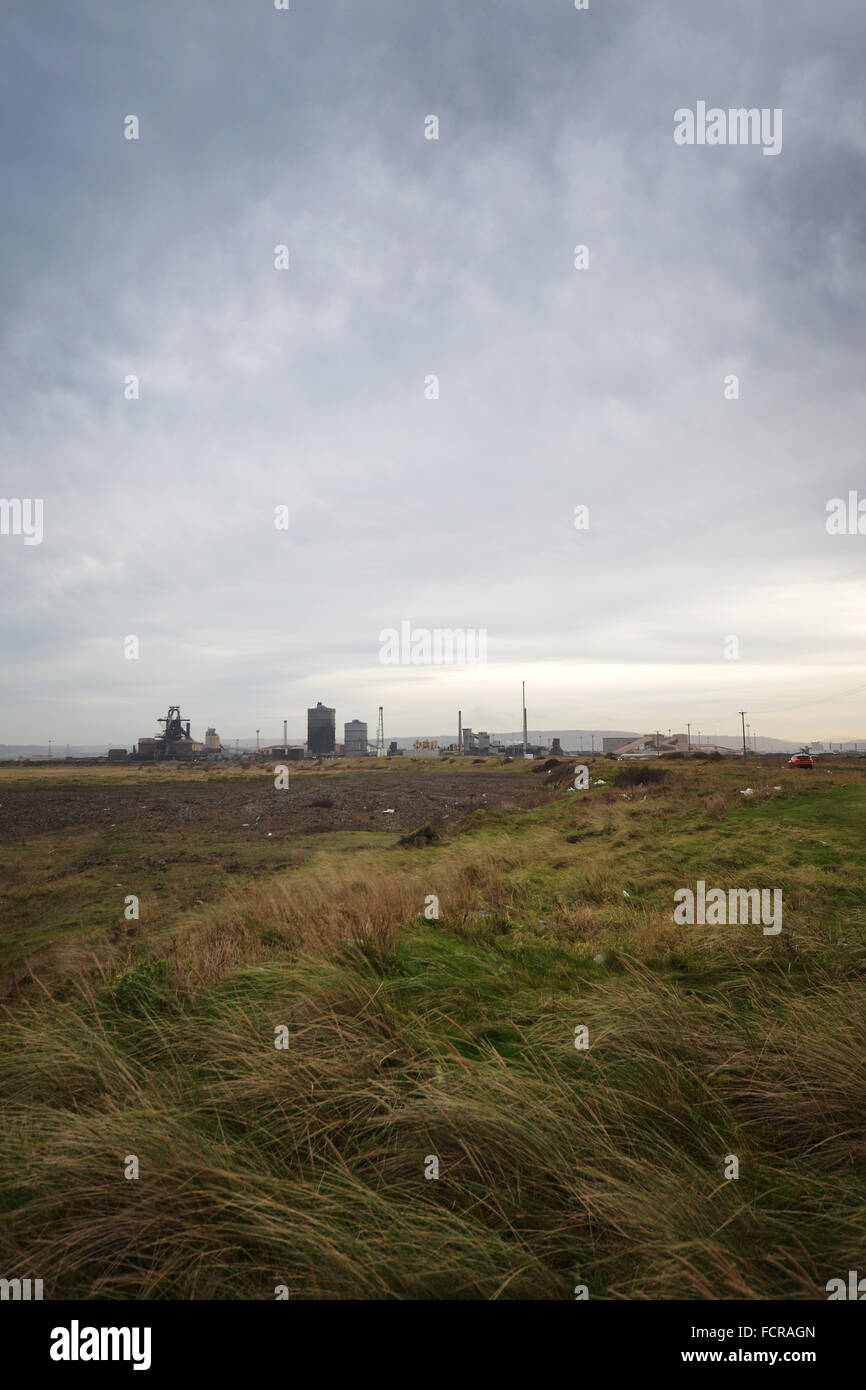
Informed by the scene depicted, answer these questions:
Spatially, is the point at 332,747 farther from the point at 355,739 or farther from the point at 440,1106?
the point at 440,1106

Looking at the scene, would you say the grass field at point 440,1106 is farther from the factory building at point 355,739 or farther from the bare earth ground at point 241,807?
the factory building at point 355,739

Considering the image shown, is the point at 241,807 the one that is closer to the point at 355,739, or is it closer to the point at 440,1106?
the point at 440,1106

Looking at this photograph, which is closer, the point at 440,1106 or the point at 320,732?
the point at 440,1106

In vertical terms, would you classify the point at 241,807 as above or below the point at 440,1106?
below

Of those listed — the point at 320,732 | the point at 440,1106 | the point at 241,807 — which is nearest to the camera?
the point at 440,1106

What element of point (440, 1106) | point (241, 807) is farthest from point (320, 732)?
point (440, 1106)

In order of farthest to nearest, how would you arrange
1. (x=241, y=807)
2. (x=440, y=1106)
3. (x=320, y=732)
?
(x=320, y=732), (x=241, y=807), (x=440, y=1106)

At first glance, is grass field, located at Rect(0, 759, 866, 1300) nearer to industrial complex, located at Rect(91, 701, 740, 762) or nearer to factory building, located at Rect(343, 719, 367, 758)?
industrial complex, located at Rect(91, 701, 740, 762)

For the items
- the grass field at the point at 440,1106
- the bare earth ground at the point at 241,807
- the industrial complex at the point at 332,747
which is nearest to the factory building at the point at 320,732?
the industrial complex at the point at 332,747
